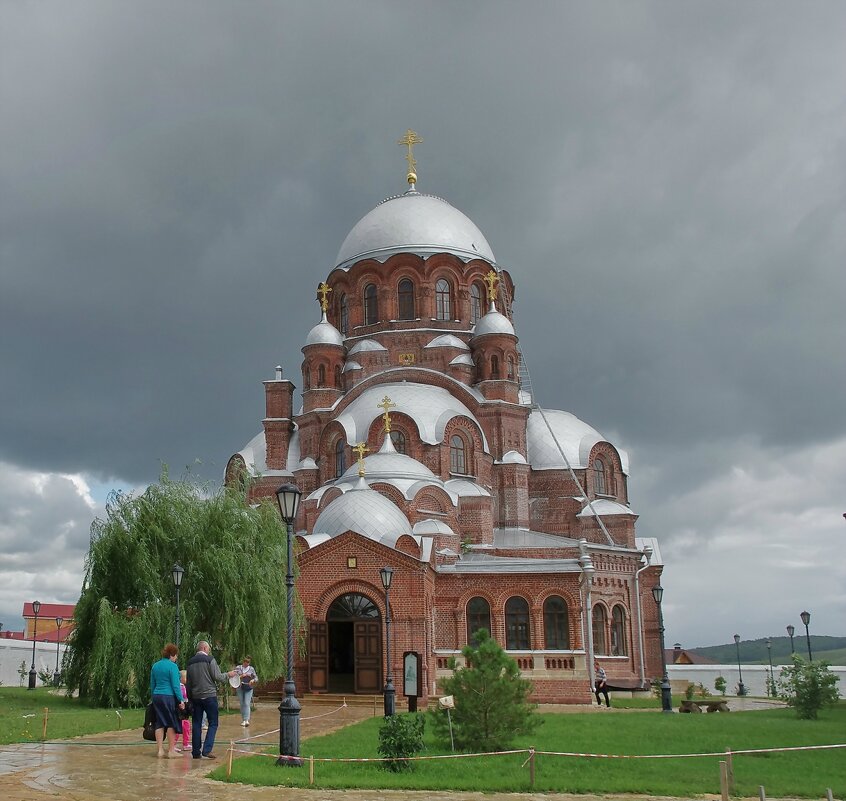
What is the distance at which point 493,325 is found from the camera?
135 ft

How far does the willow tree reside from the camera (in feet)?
72.3

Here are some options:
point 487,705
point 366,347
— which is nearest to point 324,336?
point 366,347

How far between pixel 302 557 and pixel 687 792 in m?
18.7

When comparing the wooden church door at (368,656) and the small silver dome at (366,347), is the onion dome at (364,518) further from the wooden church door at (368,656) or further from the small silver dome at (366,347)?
the small silver dome at (366,347)

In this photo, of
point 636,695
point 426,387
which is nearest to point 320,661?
point 636,695

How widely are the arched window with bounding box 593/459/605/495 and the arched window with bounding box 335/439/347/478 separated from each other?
432 inches

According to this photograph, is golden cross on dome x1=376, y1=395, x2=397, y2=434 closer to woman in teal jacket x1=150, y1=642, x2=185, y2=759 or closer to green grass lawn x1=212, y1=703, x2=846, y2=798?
green grass lawn x1=212, y1=703, x2=846, y2=798

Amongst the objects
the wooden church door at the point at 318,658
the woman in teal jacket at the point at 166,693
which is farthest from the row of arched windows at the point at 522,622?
the woman in teal jacket at the point at 166,693

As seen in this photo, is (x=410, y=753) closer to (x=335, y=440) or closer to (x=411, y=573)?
(x=411, y=573)

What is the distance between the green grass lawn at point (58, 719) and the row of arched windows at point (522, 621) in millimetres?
12421

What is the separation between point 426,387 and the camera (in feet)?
129

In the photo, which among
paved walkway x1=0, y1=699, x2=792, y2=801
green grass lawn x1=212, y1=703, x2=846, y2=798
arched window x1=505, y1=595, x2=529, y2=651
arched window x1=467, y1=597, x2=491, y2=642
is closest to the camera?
paved walkway x1=0, y1=699, x2=792, y2=801

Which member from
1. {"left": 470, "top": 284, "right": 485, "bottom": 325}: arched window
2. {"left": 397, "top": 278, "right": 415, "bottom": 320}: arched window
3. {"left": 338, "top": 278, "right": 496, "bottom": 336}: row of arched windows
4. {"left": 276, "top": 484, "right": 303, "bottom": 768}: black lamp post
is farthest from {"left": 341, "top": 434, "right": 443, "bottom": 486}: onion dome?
{"left": 276, "top": 484, "right": 303, "bottom": 768}: black lamp post

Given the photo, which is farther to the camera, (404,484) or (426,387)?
(426,387)
